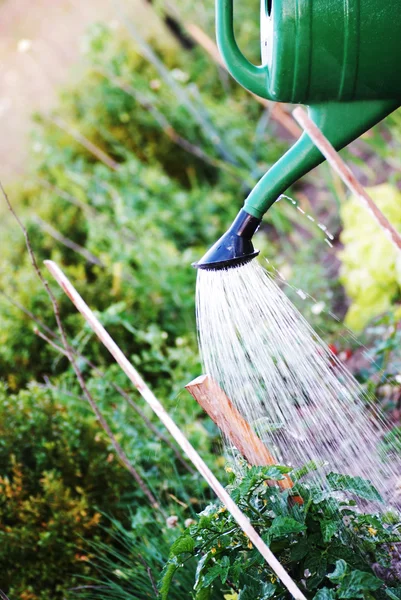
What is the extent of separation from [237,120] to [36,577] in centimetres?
361

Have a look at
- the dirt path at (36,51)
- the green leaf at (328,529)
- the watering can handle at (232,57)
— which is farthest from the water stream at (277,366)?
the dirt path at (36,51)

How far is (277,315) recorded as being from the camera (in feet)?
5.28

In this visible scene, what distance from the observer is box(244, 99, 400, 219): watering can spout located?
144cm

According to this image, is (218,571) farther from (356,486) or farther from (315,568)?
(356,486)

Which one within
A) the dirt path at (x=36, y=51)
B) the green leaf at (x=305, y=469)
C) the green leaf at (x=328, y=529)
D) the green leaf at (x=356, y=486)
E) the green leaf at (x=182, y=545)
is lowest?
the green leaf at (x=182, y=545)

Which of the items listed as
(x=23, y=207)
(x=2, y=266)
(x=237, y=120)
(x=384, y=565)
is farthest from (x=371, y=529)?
(x=23, y=207)

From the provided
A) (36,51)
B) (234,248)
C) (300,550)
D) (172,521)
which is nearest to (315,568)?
(300,550)

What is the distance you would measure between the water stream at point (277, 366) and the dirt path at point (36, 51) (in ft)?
Answer: 15.0

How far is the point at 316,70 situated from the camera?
54.1 inches

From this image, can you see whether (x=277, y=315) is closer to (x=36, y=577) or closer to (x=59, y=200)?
(x=36, y=577)

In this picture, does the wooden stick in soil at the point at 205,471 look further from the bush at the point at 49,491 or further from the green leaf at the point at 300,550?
the bush at the point at 49,491

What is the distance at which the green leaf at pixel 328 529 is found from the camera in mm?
1313

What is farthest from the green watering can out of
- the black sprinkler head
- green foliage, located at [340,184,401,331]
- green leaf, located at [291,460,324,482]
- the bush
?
green foliage, located at [340,184,401,331]

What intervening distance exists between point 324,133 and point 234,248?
304 mm
